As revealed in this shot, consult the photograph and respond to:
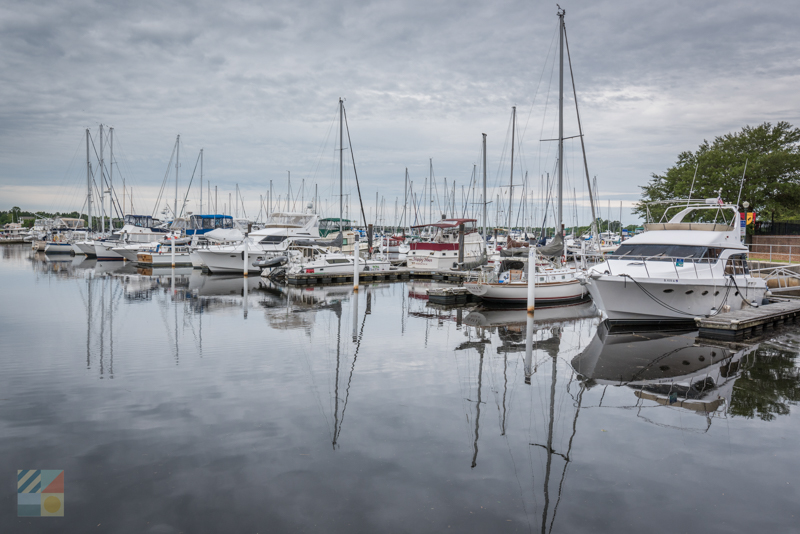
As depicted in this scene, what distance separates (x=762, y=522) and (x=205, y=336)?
1383 cm

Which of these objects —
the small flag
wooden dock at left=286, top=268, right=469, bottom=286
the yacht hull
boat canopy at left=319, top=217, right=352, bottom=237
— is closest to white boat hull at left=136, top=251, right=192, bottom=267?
the yacht hull

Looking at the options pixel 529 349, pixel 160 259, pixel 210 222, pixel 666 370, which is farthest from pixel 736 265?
pixel 210 222

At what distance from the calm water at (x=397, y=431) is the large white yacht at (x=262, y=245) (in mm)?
22286

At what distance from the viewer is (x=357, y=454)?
7.26 metres

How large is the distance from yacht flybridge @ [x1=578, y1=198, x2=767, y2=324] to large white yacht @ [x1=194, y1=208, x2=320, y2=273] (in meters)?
24.5

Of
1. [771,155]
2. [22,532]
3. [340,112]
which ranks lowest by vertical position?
[22,532]

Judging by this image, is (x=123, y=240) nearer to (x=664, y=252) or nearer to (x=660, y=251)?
(x=660, y=251)

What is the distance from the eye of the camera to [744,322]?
16.1 meters

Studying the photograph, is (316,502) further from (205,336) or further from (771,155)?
(771,155)

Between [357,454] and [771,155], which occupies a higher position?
[771,155]

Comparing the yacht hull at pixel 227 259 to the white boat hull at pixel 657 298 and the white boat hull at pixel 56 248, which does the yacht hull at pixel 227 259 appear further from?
the white boat hull at pixel 56 248

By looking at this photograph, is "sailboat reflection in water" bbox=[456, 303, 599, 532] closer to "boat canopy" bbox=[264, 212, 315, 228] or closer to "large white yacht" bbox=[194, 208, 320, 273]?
"large white yacht" bbox=[194, 208, 320, 273]

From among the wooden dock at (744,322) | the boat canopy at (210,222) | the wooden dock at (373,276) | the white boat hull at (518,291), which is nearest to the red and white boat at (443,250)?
the wooden dock at (373,276)

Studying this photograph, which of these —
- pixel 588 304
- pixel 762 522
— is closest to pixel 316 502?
pixel 762 522
